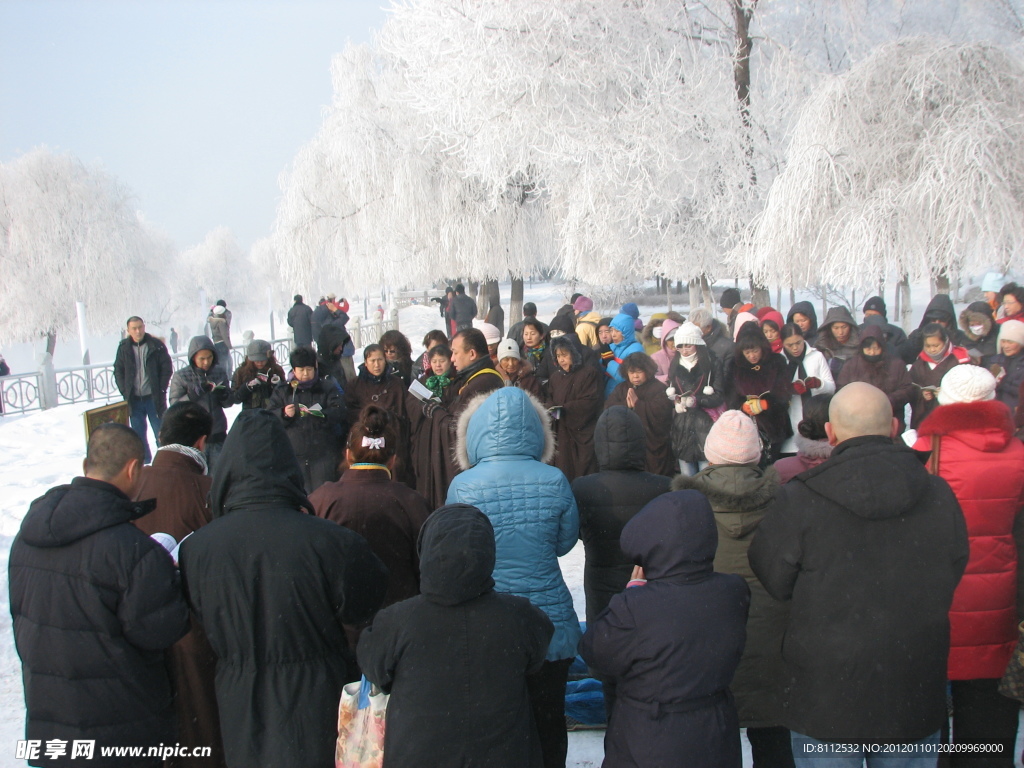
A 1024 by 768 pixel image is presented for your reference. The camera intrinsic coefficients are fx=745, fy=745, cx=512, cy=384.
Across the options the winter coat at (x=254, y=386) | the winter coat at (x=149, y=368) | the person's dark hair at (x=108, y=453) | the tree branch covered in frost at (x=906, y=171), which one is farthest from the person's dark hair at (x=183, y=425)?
the tree branch covered in frost at (x=906, y=171)

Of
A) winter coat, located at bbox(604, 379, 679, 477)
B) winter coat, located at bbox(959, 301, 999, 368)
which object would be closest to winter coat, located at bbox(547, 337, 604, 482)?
winter coat, located at bbox(604, 379, 679, 477)

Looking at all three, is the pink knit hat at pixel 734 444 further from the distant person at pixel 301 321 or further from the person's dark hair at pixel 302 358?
the distant person at pixel 301 321

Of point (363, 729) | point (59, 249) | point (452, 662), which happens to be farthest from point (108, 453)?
point (59, 249)

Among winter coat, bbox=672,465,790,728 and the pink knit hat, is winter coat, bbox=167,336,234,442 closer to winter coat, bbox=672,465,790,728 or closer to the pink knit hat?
the pink knit hat

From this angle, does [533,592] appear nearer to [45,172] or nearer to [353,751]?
[353,751]

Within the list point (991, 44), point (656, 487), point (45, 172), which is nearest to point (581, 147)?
point (991, 44)

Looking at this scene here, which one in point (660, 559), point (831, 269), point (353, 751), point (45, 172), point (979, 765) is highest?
point (45, 172)

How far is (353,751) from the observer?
7.45 ft

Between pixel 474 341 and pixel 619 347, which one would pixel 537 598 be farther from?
pixel 619 347

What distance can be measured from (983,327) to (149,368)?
27.6 feet

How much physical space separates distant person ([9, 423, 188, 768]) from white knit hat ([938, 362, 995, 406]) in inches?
126

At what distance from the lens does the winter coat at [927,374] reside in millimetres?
6148

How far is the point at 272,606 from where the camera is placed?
93.3 inches

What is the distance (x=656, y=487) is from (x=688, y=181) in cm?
944
